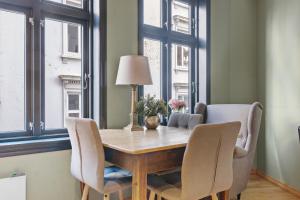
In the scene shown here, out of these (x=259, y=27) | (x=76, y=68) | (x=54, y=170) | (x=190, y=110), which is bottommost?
(x=54, y=170)

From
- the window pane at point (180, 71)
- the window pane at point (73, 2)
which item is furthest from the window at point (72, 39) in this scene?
the window pane at point (180, 71)

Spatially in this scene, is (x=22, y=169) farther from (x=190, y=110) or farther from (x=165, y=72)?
(x=190, y=110)

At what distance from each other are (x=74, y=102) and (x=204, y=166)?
1.42 metres

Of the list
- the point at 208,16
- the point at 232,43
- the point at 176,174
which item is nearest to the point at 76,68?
the point at 176,174

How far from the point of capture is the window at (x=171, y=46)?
3000mm

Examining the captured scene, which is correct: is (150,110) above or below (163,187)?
above

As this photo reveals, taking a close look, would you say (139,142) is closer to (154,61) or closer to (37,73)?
(37,73)

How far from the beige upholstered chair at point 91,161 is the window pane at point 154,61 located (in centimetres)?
127

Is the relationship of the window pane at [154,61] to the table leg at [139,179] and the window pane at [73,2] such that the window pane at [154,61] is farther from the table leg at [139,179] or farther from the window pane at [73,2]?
the table leg at [139,179]

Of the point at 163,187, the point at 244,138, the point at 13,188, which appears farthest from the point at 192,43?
the point at 13,188

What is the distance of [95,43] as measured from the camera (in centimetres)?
246

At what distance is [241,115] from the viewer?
8.71ft

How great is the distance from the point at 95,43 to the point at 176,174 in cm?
143

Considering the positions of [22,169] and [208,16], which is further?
[208,16]
